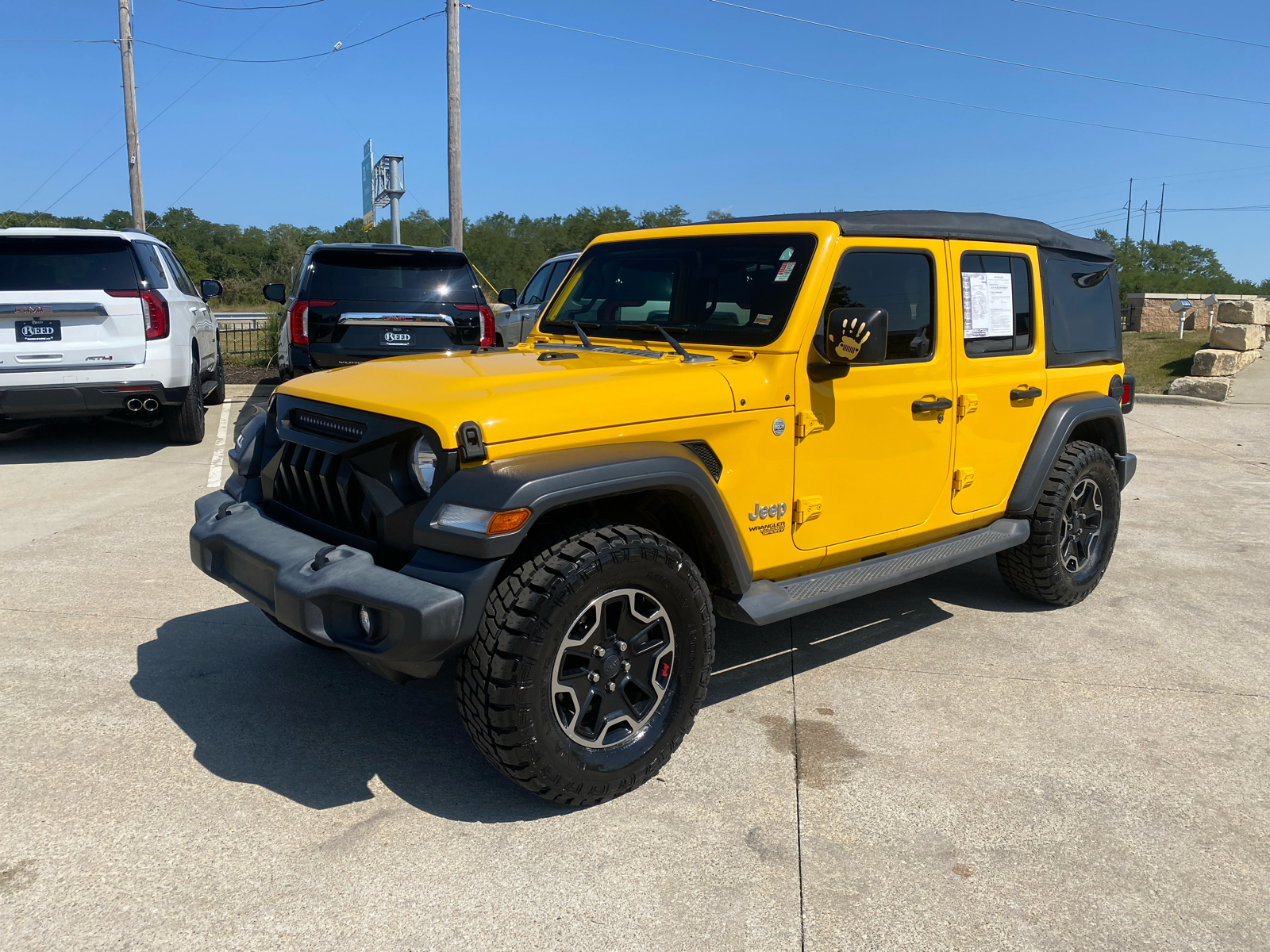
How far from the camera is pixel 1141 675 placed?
14.0 feet

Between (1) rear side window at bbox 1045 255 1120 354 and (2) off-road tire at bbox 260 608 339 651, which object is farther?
(1) rear side window at bbox 1045 255 1120 354

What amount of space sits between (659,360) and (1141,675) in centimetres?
256

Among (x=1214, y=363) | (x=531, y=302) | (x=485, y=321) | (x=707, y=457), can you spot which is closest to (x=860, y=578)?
(x=707, y=457)

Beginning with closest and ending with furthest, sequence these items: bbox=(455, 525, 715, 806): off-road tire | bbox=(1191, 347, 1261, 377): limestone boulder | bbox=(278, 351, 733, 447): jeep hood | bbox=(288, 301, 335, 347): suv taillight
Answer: bbox=(455, 525, 715, 806): off-road tire
bbox=(278, 351, 733, 447): jeep hood
bbox=(288, 301, 335, 347): suv taillight
bbox=(1191, 347, 1261, 377): limestone boulder

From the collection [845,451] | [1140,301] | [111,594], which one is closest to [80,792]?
[111,594]

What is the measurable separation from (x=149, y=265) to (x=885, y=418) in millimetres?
7133

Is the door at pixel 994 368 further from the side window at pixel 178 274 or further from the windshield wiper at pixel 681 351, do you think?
the side window at pixel 178 274

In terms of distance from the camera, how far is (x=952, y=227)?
14.3ft

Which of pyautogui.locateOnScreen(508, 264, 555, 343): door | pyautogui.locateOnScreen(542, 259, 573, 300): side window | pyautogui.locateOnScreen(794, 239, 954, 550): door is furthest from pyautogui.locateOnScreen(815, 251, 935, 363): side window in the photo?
pyautogui.locateOnScreen(542, 259, 573, 300): side window

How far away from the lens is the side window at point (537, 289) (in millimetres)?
12320

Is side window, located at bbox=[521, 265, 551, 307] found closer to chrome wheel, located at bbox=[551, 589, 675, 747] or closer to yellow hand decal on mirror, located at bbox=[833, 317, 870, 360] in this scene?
yellow hand decal on mirror, located at bbox=[833, 317, 870, 360]

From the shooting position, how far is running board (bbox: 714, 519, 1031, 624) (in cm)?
351

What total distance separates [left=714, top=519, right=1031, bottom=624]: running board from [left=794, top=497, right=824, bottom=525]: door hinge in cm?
24

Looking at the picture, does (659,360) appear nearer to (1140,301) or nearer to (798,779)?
(798,779)
